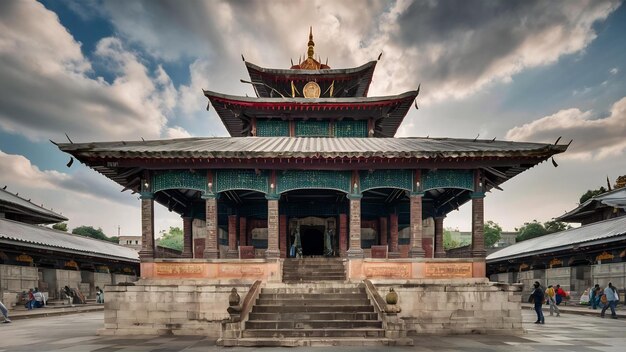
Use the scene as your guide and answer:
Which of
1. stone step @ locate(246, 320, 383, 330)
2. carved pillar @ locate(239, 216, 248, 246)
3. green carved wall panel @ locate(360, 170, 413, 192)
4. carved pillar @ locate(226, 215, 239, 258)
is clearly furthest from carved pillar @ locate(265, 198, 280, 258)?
carved pillar @ locate(239, 216, 248, 246)

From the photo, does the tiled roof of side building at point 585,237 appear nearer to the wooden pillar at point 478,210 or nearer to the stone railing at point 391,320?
the wooden pillar at point 478,210

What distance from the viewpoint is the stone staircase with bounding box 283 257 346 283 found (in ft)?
53.9

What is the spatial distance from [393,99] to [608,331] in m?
13.0

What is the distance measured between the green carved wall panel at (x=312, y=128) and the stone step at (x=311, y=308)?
10348mm

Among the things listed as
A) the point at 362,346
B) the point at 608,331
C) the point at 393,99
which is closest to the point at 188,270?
the point at 362,346

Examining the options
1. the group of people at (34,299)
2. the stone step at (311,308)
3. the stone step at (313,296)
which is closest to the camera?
the stone step at (311,308)

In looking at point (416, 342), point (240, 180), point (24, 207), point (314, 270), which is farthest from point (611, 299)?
point (24, 207)

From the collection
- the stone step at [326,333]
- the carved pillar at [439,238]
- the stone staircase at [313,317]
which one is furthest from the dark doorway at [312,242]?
the stone step at [326,333]

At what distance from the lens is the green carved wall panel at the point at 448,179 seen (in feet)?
51.9

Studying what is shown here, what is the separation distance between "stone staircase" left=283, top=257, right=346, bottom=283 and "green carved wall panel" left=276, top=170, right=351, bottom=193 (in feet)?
11.8

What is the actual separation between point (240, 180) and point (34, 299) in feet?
56.2

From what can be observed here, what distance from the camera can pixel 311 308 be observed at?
1313 cm

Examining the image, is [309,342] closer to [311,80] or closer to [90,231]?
[311,80]

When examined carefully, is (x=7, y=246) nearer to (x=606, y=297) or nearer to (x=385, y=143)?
(x=385, y=143)
